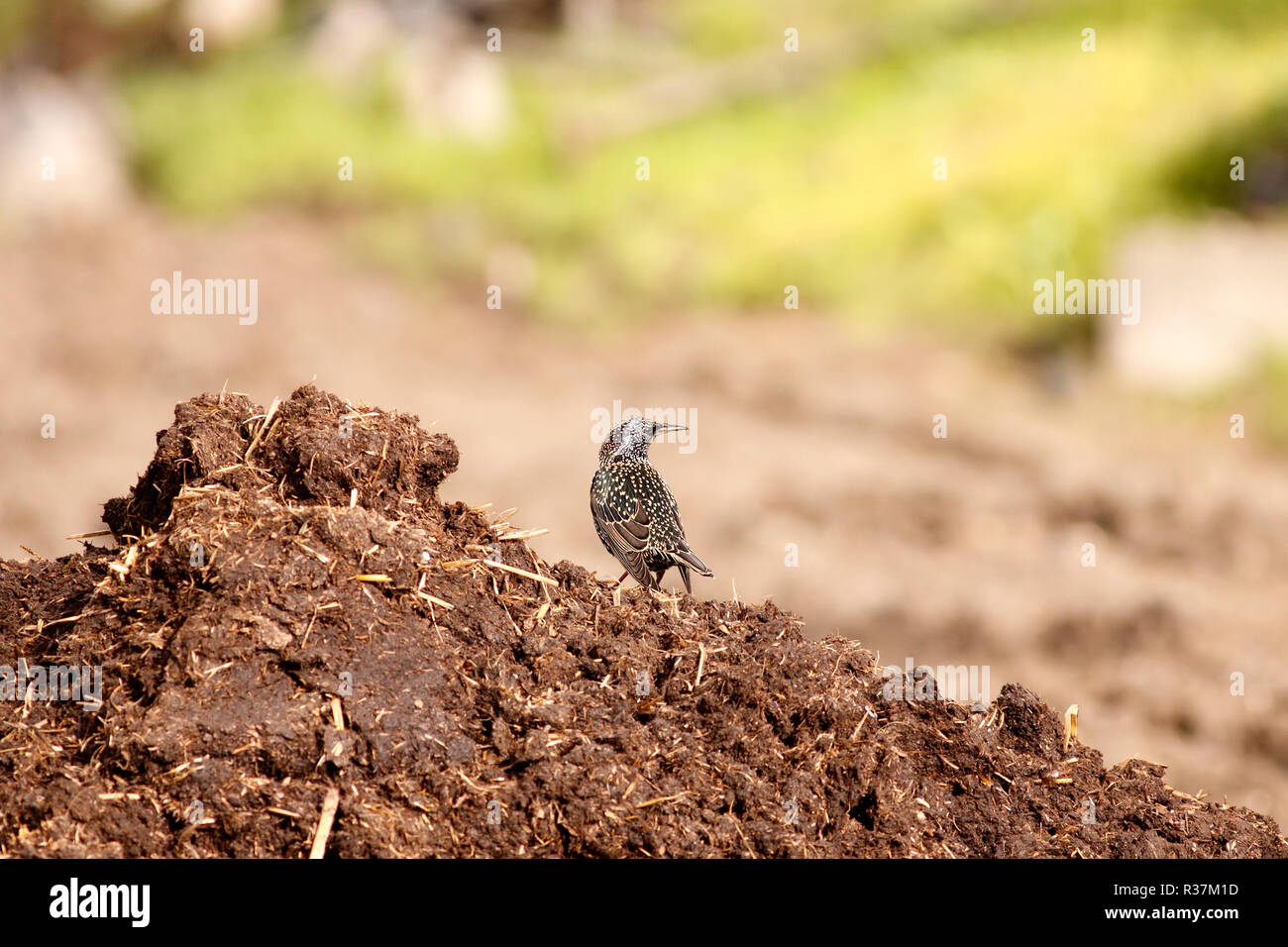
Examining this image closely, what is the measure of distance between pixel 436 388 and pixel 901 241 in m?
5.84

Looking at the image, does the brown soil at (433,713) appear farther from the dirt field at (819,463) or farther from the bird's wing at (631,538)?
the dirt field at (819,463)

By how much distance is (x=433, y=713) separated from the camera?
360 centimetres

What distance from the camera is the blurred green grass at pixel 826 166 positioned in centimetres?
1473

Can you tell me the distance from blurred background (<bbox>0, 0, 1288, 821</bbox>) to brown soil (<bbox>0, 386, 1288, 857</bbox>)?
9.78 ft

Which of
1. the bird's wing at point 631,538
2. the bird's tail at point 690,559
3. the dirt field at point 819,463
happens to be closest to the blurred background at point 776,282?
the dirt field at point 819,463

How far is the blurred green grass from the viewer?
14.7 m

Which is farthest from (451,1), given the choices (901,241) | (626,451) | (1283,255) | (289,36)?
(626,451)

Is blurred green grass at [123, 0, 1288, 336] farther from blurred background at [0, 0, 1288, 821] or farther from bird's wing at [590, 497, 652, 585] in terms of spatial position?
bird's wing at [590, 497, 652, 585]

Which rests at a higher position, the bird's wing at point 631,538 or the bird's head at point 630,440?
the bird's head at point 630,440

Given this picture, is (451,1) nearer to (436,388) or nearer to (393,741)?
(436,388)

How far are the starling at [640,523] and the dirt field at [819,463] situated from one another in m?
3.02

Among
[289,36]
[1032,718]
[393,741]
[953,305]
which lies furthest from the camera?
[289,36]

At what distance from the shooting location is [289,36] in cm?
2236

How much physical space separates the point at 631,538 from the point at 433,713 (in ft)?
4.80
